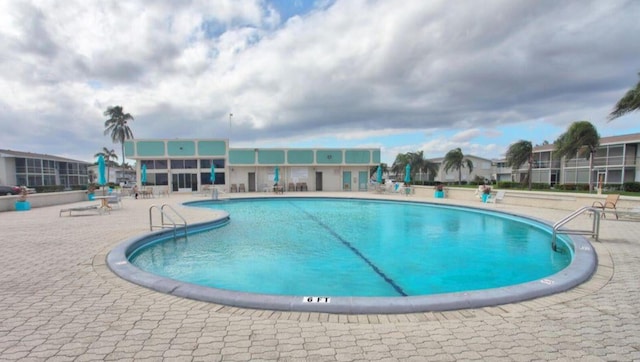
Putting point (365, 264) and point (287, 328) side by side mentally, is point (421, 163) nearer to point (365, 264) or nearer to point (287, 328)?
point (365, 264)

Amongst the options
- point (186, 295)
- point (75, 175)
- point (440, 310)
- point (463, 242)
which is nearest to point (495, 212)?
point (463, 242)

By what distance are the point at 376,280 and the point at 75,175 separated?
58741mm

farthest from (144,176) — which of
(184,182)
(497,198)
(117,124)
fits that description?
(497,198)

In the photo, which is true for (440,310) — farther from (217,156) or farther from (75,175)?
(75,175)

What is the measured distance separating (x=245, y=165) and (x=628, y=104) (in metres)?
24.6

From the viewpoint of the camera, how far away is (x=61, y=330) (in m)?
2.91

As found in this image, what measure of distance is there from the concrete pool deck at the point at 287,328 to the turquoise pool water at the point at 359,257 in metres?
1.85

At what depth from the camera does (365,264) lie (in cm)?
675

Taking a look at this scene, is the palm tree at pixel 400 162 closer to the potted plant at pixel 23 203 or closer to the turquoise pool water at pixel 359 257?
the turquoise pool water at pixel 359 257

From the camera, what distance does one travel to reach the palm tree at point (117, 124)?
38125 mm

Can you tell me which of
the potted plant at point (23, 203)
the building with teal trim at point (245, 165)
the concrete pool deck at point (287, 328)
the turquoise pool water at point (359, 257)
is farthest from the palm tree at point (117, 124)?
the concrete pool deck at point (287, 328)

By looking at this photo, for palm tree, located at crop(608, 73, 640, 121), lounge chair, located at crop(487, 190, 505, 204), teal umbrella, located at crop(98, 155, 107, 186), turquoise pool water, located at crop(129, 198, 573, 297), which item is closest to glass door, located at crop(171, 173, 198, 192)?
teal umbrella, located at crop(98, 155, 107, 186)

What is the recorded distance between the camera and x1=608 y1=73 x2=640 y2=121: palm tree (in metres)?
12.3

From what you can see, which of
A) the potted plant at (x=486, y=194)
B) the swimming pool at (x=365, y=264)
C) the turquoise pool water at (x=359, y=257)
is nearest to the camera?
→ the swimming pool at (x=365, y=264)
